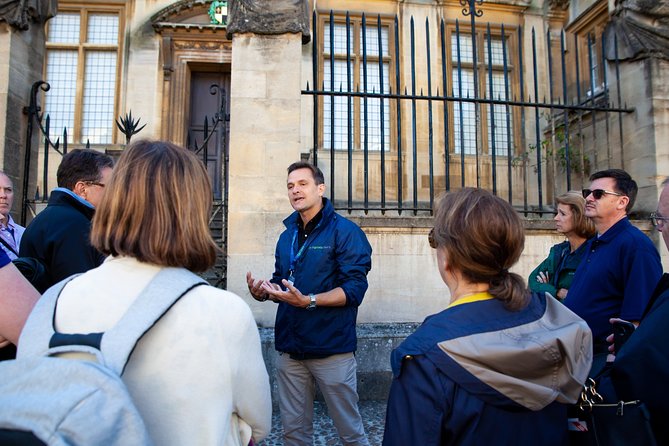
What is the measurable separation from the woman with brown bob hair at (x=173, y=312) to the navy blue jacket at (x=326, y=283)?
1.54m

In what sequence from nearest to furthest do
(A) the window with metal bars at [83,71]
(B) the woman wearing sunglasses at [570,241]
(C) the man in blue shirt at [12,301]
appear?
(C) the man in blue shirt at [12,301] < (B) the woman wearing sunglasses at [570,241] < (A) the window with metal bars at [83,71]

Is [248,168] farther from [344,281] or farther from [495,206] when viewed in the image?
[495,206]

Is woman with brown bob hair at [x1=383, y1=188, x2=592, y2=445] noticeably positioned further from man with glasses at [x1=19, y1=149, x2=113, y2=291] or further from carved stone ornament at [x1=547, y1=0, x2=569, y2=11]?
carved stone ornament at [x1=547, y1=0, x2=569, y2=11]

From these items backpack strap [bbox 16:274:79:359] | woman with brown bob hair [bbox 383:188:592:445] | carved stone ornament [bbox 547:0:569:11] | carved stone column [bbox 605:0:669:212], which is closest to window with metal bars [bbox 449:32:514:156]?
carved stone ornament [bbox 547:0:569:11]

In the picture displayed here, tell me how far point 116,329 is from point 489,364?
978 millimetres

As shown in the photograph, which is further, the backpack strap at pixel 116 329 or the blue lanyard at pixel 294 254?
the blue lanyard at pixel 294 254

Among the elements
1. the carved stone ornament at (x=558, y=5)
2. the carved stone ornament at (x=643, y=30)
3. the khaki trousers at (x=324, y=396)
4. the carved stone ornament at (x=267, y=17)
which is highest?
the carved stone ornament at (x=558, y=5)

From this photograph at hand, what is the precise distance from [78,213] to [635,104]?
6302 mm

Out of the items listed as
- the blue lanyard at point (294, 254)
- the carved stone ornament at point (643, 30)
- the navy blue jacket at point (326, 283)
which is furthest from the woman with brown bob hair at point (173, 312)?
the carved stone ornament at point (643, 30)

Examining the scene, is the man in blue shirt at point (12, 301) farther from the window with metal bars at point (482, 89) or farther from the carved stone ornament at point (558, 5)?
the carved stone ornament at point (558, 5)

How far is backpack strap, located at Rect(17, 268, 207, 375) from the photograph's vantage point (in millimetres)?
1136

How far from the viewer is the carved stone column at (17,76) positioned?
16.7 feet

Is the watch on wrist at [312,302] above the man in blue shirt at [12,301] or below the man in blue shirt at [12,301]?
below

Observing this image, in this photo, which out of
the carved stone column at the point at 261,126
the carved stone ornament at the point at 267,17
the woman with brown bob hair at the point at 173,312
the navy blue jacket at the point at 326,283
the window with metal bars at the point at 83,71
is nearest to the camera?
the woman with brown bob hair at the point at 173,312
